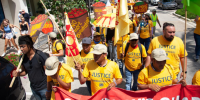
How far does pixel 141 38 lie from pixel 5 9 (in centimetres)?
1297

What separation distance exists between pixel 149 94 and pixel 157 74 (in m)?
0.36

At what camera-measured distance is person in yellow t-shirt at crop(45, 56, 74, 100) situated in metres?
2.67

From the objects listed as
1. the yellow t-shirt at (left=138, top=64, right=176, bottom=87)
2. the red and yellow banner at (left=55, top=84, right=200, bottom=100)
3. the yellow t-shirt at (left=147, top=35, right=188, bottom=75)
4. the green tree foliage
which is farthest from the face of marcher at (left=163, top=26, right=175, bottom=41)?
the green tree foliage

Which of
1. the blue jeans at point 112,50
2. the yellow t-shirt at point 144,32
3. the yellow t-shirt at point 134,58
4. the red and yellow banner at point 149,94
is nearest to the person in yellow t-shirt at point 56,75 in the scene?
the red and yellow banner at point 149,94

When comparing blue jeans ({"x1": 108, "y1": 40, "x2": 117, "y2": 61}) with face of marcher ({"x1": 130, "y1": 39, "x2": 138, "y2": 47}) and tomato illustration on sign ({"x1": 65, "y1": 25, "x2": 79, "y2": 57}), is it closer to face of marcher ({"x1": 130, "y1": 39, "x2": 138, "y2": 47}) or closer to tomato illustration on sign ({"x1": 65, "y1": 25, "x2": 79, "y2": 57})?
face of marcher ({"x1": 130, "y1": 39, "x2": 138, "y2": 47})

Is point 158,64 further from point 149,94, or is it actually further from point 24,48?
point 24,48

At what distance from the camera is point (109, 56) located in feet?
23.2

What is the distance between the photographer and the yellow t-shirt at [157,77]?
267cm

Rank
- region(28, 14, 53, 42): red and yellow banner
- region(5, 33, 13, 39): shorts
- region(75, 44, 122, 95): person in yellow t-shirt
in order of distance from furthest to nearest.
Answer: region(5, 33, 13, 39): shorts
region(28, 14, 53, 42): red and yellow banner
region(75, 44, 122, 95): person in yellow t-shirt

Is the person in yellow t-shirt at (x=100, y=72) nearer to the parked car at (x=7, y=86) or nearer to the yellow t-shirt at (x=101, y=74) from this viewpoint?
the yellow t-shirt at (x=101, y=74)

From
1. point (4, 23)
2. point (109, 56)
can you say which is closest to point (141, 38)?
point (109, 56)

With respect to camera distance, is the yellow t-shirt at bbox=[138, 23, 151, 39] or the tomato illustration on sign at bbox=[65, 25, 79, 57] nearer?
the tomato illustration on sign at bbox=[65, 25, 79, 57]

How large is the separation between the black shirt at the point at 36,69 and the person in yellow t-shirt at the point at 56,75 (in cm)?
36

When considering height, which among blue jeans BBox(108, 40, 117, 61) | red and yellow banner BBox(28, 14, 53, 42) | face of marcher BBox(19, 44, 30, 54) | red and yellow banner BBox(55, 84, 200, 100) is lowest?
blue jeans BBox(108, 40, 117, 61)
